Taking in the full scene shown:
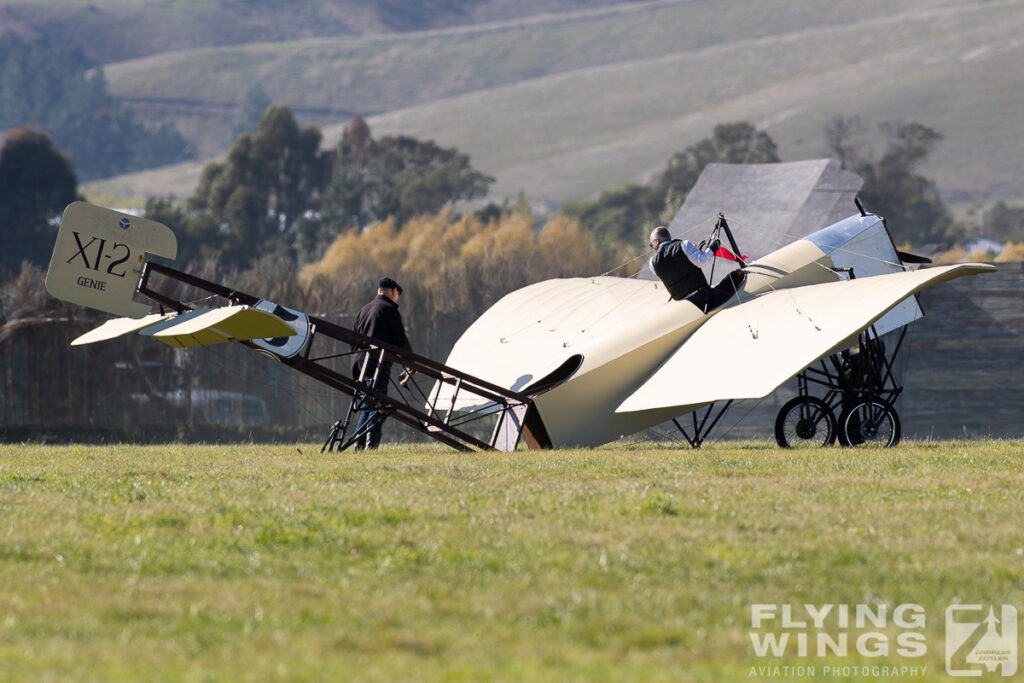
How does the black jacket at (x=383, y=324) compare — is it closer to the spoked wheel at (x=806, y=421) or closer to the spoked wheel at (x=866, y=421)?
the spoked wheel at (x=806, y=421)

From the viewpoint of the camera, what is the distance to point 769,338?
1138 cm

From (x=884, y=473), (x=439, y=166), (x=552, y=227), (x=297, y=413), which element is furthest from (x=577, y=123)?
(x=884, y=473)

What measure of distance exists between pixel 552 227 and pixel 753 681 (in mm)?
55893

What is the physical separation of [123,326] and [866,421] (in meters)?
7.17

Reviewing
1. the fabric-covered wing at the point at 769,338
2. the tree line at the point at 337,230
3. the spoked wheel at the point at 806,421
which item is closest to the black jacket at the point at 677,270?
the fabric-covered wing at the point at 769,338

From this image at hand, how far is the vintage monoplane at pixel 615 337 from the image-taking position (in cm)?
1103

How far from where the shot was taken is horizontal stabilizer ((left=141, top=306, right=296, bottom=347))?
1042 centimetres

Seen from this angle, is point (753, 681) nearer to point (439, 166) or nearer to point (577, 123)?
point (439, 166)

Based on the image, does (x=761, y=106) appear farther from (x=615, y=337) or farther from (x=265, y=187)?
(x=615, y=337)

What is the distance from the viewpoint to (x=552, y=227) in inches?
2361

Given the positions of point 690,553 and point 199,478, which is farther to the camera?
point 199,478

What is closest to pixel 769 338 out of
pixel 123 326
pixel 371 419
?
pixel 371 419

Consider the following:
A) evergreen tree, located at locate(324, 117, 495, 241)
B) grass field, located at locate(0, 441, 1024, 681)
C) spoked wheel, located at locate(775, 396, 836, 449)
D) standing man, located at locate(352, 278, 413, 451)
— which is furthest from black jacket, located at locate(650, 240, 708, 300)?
evergreen tree, located at locate(324, 117, 495, 241)

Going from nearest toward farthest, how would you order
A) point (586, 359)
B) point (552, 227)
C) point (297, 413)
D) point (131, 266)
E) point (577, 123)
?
point (131, 266)
point (586, 359)
point (297, 413)
point (552, 227)
point (577, 123)
